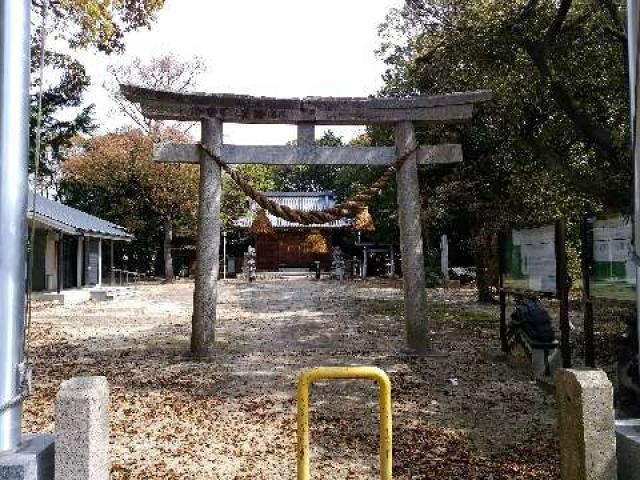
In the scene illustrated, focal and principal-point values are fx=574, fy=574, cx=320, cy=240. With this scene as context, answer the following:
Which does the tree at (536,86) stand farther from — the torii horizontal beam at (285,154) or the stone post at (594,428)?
the stone post at (594,428)

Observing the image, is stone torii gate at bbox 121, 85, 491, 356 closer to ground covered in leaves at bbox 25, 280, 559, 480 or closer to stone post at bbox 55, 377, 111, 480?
ground covered in leaves at bbox 25, 280, 559, 480

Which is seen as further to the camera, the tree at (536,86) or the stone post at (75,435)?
the tree at (536,86)

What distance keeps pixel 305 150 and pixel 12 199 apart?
6455 millimetres

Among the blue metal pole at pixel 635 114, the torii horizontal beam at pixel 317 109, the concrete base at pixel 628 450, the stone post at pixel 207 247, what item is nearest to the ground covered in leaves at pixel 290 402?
the stone post at pixel 207 247

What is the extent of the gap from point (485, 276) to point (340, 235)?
72.9 ft

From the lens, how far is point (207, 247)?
9062 mm

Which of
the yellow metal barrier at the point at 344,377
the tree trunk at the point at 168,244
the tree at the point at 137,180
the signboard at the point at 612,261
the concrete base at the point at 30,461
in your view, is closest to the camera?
the concrete base at the point at 30,461

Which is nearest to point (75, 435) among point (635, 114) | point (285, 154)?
point (635, 114)

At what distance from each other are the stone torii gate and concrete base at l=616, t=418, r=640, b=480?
5.88 m

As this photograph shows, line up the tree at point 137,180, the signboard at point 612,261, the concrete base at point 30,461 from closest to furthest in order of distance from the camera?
1. the concrete base at point 30,461
2. the signboard at point 612,261
3. the tree at point 137,180

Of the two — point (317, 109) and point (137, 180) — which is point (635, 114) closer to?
point (317, 109)

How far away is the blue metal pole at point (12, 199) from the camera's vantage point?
3051 mm

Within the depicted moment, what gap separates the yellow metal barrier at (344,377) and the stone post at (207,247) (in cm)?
581

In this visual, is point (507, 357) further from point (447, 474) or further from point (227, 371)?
point (447, 474)
